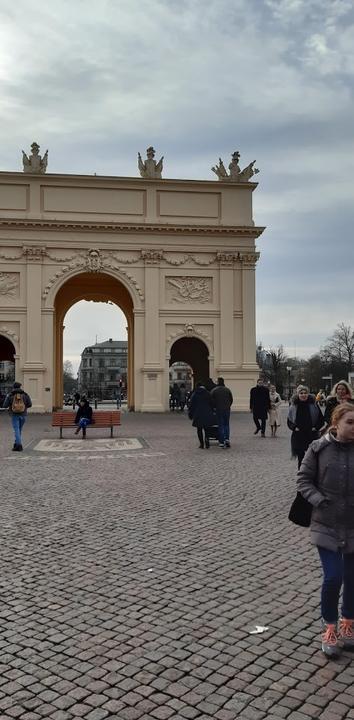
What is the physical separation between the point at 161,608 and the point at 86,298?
38.8 m

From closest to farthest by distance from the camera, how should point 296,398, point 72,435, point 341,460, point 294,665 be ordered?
point 294,665 → point 341,460 → point 296,398 → point 72,435

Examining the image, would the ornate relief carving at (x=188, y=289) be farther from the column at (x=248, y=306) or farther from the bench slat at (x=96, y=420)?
the bench slat at (x=96, y=420)

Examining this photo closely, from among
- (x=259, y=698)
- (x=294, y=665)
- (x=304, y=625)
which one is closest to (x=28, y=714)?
(x=259, y=698)

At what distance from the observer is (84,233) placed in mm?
35781

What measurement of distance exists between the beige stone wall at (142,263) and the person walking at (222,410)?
61.6ft

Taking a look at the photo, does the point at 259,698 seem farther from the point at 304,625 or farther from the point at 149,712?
the point at 304,625

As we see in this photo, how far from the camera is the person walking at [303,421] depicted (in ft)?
31.9

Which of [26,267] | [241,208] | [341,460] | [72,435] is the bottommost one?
[72,435]

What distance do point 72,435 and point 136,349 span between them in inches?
612

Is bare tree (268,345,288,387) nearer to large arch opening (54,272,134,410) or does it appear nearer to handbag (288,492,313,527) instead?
large arch opening (54,272,134,410)

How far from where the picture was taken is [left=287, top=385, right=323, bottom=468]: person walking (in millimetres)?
9711

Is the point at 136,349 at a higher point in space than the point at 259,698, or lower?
higher

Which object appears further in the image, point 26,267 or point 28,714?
point 26,267

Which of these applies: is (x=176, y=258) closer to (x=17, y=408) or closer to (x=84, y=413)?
(x=84, y=413)
